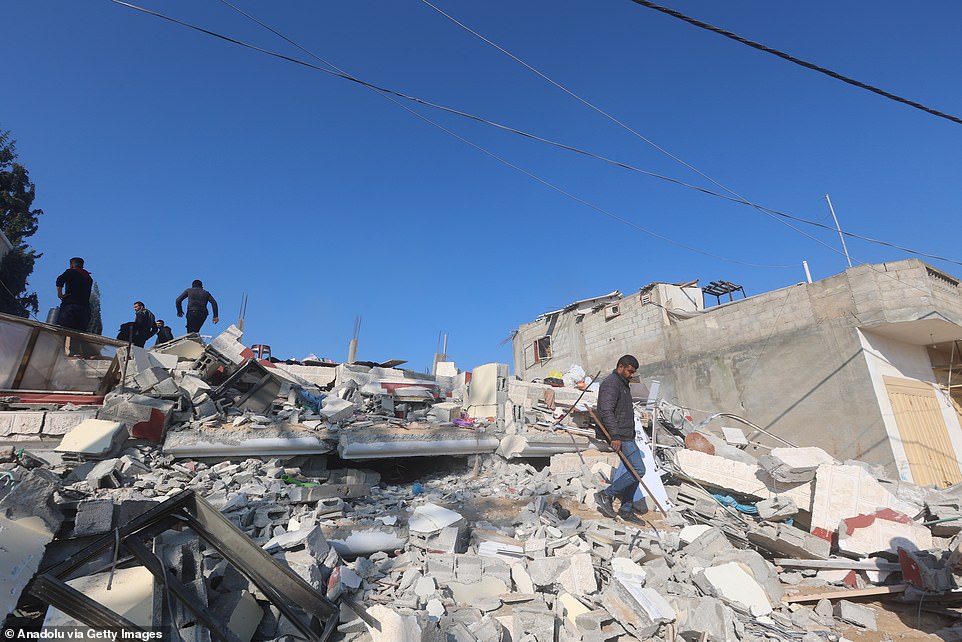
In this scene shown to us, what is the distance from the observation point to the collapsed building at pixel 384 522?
2.30m

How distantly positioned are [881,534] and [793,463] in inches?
91.3

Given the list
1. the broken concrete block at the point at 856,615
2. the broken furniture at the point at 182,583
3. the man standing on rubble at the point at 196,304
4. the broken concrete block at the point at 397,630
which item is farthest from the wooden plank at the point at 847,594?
the man standing on rubble at the point at 196,304

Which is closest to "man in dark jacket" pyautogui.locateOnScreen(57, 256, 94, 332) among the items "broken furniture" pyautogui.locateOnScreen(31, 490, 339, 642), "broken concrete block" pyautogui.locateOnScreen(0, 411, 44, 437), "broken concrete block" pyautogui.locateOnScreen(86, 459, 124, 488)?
"broken concrete block" pyautogui.locateOnScreen(0, 411, 44, 437)

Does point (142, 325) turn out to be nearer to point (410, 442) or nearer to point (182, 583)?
point (410, 442)

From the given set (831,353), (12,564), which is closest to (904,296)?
(831,353)

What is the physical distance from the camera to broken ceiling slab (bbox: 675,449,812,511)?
498 centimetres

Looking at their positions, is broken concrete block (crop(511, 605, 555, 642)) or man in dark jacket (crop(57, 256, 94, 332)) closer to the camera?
broken concrete block (crop(511, 605, 555, 642))

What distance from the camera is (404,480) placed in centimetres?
693

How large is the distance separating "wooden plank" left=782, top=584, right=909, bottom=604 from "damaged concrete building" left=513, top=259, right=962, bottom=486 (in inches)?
334

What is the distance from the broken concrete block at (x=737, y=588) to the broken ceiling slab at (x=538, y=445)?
352 cm

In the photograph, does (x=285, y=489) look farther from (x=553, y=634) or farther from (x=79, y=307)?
(x=79, y=307)

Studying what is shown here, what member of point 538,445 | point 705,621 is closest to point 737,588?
point 705,621

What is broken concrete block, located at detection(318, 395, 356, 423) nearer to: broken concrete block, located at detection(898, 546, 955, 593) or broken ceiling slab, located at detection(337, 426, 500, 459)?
broken ceiling slab, located at detection(337, 426, 500, 459)

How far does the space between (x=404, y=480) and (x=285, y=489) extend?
2468 mm
